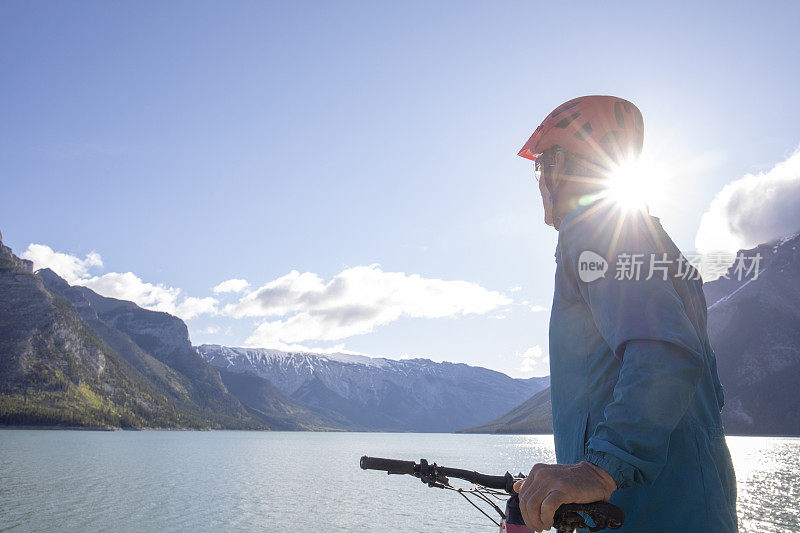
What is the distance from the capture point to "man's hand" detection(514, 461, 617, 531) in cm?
161

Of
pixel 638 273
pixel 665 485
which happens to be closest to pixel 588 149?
pixel 638 273

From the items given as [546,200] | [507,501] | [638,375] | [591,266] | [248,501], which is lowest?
[248,501]

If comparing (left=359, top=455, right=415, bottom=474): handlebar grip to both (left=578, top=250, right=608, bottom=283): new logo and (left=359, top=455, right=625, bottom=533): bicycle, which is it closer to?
(left=359, top=455, right=625, bottom=533): bicycle

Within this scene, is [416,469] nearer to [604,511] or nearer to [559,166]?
[604,511]

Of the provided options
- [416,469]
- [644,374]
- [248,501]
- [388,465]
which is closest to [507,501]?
[416,469]

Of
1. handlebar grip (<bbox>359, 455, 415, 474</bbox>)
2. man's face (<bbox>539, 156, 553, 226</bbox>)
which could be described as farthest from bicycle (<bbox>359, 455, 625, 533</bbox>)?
man's face (<bbox>539, 156, 553, 226</bbox>)

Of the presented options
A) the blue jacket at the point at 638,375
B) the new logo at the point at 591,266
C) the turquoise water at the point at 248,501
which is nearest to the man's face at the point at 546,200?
the blue jacket at the point at 638,375

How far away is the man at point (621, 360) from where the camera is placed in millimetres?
1632

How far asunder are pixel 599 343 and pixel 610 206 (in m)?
0.57

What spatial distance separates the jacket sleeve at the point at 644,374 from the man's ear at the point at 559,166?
76 cm

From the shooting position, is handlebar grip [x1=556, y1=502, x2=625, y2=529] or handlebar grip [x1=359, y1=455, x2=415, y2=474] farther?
handlebar grip [x1=359, y1=455, x2=415, y2=474]

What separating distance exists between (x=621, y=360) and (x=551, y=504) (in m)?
0.61

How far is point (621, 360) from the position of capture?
191cm

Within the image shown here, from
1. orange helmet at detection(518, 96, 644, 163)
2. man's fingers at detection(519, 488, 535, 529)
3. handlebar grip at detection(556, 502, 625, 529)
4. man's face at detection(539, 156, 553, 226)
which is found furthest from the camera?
man's face at detection(539, 156, 553, 226)
